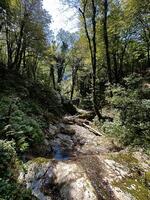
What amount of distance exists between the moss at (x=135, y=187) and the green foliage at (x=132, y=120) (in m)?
3.12

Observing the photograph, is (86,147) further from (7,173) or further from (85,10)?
(85,10)

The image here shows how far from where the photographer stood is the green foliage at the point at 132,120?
948 centimetres

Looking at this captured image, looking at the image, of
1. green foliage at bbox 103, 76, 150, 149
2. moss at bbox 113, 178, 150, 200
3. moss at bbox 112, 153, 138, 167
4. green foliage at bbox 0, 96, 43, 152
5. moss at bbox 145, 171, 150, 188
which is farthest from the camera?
green foliage at bbox 103, 76, 150, 149

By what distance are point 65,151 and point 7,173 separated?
4.57 meters

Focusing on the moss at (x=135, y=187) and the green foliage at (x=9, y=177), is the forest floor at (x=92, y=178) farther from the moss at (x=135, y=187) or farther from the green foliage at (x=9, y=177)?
the green foliage at (x=9, y=177)

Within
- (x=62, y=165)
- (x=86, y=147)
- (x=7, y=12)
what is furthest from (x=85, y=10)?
(x=62, y=165)

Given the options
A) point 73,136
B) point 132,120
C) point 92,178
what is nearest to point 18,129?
point 92,178

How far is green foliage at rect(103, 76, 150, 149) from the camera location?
9484 mm

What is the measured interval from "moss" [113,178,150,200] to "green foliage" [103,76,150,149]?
3121mm

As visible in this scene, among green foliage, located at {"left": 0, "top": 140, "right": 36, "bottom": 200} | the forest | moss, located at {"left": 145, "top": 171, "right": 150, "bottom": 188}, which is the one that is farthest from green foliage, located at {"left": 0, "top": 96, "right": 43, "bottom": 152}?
moss, located at {"left": 145, "top": 171, "right": 150, "bottom": 188}

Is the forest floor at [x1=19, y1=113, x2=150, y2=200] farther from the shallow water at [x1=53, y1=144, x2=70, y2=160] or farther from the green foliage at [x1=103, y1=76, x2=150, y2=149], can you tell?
the green foliage at [x1=103, y1=76, x2=150, y2=149]

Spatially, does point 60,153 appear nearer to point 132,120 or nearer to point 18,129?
point 18,129

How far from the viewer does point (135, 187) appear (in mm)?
5688

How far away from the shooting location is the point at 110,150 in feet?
33.7
